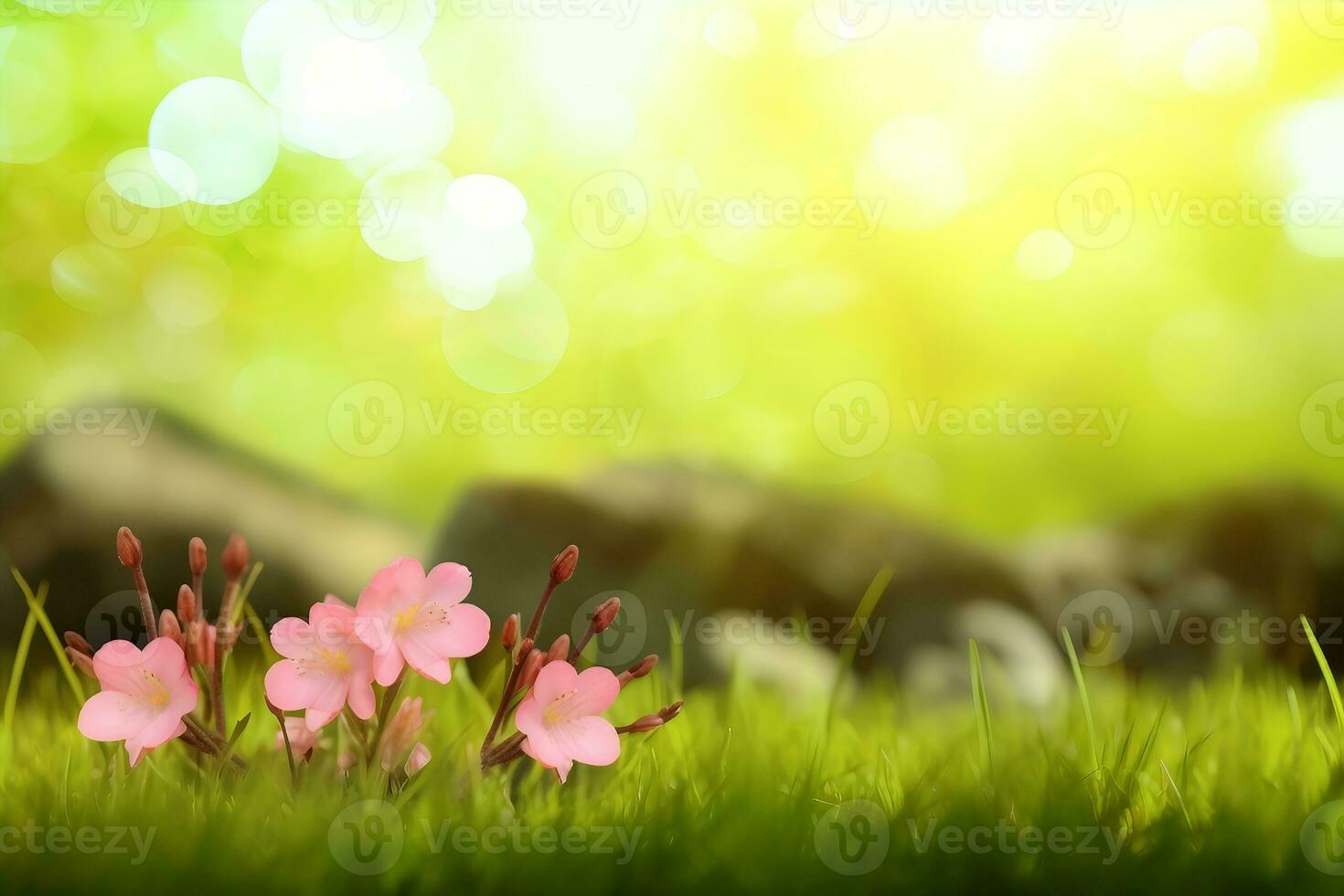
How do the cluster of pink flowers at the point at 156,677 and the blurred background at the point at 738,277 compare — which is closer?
the cluster of pink flowers at the point at 156,677

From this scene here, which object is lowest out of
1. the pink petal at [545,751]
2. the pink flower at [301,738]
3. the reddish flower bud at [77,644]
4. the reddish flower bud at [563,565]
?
the pink flower at [301,738]

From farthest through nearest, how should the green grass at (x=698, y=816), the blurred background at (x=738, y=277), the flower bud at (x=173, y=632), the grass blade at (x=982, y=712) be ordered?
the blurred background at (x=738, y=277), the grass blade at (x=982, y=712), the flower bud at (x=173, y=632), the green grass at (x=698, y=816)

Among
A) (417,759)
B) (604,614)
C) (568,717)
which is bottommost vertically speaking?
(417,759)

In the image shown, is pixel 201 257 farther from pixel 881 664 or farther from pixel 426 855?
pixel 426 855

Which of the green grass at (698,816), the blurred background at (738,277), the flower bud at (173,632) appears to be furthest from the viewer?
the blurred background at (738,277)

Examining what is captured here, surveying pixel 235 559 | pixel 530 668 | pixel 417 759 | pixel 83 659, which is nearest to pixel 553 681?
pixel 530 668

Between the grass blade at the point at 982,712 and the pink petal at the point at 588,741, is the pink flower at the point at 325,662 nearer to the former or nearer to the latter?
the pink petal at the point at 588,741

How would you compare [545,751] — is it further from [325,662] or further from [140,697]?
[140,697]

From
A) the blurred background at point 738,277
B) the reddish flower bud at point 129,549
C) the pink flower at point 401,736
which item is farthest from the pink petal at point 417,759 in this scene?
the blurred background at point 738,277
